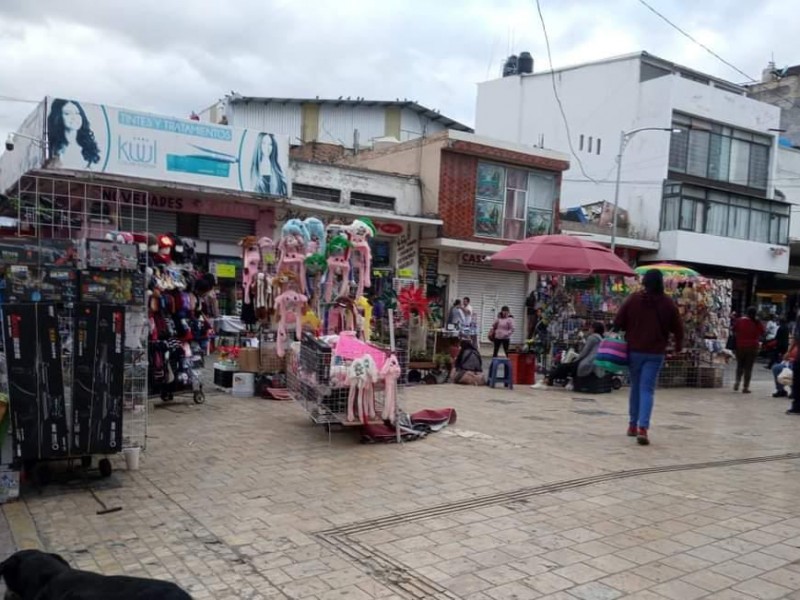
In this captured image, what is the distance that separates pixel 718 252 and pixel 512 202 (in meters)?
10.3

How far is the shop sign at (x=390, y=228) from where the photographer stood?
20.0 metres

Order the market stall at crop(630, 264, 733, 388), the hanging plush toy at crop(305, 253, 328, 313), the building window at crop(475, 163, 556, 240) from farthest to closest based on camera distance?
1. the building window at crop(475, 163, 556, 240)
2. the market stall at crop(630, 264, 733, 388)
3. the hanging plush toy at crop(305, 253, 328, 313)

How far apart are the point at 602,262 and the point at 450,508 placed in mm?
8093

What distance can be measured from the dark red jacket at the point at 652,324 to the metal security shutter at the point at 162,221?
42.4 ft

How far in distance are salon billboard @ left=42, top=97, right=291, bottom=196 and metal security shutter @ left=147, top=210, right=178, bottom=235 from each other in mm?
1431

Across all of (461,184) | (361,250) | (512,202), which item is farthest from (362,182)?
(361,250)

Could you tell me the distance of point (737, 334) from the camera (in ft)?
41.1

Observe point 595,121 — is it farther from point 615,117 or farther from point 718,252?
point 718,252

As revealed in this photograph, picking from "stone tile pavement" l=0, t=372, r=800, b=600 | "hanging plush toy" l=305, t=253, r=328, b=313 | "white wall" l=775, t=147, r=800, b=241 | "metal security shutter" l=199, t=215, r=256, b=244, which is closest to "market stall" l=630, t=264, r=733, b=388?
"stone tile pavement" l=0, t=372, r=800, b=600

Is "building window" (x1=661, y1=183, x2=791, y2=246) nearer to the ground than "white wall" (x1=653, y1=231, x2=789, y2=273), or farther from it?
farther from it

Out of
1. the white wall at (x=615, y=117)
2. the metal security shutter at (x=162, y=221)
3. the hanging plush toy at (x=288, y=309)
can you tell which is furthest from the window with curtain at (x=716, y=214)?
the hanging plush toy at (x=288, y=309)

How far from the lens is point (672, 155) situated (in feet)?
87.3

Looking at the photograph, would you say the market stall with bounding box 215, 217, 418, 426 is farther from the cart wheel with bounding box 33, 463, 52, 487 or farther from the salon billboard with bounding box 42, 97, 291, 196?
the salon billboard with bounding box 42, 97, 291, 196

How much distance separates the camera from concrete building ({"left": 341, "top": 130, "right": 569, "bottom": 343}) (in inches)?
808
